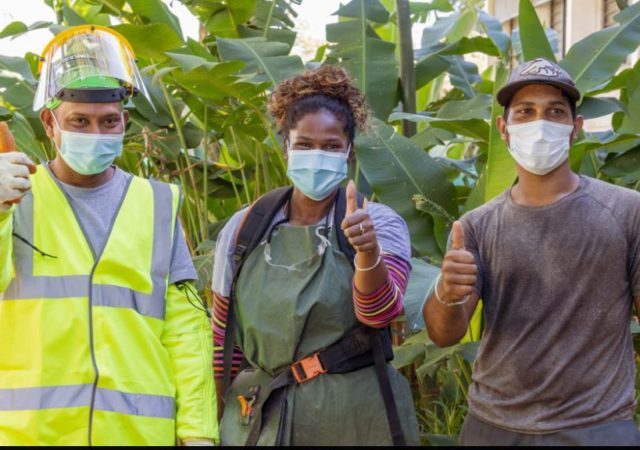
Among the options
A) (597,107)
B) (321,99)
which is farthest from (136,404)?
(597,107)

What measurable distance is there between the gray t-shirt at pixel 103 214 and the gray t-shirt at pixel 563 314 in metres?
0.96

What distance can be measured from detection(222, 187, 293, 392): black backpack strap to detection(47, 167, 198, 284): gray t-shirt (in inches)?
6.8

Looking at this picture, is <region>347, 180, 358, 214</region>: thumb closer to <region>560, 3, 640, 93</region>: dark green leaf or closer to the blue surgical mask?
the blue surgical mask

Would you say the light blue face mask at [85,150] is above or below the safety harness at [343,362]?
above

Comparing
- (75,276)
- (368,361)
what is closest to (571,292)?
(368,361)

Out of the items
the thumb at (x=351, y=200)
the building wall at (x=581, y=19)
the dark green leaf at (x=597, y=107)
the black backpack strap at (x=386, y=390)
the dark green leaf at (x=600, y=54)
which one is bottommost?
the black backpack strap at (x=386, y=390)

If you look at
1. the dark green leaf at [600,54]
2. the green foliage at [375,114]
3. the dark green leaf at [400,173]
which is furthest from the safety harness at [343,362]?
the dark green leaf at [600,54]

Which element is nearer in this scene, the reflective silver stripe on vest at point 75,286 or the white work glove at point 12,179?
the white work glove at point 12,179

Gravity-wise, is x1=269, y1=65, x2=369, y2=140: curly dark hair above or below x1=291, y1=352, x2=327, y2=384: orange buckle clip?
above

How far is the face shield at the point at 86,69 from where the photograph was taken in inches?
117

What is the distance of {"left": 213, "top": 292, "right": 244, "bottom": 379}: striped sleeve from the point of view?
3225mm

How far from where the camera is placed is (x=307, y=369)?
118 inches

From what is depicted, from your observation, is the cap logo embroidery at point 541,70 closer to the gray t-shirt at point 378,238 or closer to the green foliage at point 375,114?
the gray t-shirt at point 378,238

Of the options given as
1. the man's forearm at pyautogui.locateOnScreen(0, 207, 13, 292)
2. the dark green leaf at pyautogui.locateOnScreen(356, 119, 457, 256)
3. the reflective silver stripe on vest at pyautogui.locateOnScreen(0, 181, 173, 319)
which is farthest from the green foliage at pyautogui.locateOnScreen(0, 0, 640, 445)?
the man's forearm at pyautogui.locateOnScreen(0, 207, 13, 292)
